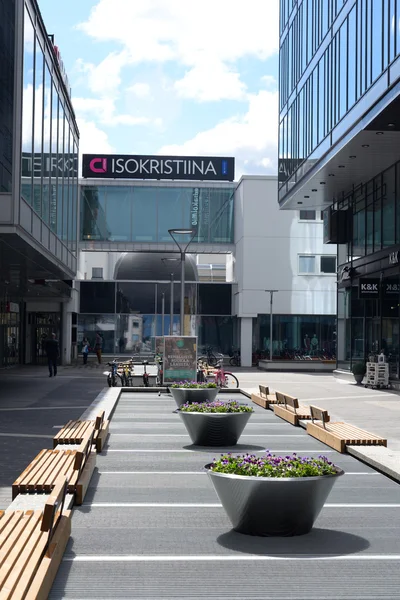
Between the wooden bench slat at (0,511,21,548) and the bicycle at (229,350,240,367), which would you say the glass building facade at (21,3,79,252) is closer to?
the wooden bench slat at (0,511,21,548)

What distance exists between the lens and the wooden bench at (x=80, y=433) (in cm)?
1376

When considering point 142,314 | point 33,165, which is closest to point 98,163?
point 142,314

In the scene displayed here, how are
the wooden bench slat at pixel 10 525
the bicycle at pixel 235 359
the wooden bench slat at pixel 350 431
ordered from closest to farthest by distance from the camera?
the wooden bench slat at pixel 10 525 < the wooden bench slat at pixel 350 431 < the bicycle at pixel 235 359

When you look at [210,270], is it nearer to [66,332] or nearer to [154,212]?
[154,212]

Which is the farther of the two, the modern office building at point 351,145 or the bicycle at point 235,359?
the bicycle at point 235,359

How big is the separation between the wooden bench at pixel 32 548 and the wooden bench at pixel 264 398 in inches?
611

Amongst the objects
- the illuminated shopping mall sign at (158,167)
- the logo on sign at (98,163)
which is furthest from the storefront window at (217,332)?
the logo on sign at (98,163)

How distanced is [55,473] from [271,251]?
4846 cm

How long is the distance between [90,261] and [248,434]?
4829cm

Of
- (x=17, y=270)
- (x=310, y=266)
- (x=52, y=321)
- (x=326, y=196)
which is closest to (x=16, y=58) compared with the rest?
(x=17, y=270)

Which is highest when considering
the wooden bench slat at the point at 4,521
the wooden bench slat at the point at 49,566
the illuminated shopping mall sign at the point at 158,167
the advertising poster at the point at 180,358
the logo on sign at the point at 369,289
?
the illuminated shopping mall sign at the point at 158,167

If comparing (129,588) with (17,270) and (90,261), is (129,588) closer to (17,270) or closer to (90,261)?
(17,270)

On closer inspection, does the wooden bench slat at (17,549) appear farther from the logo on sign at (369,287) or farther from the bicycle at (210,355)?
the bicycle at (210,355)

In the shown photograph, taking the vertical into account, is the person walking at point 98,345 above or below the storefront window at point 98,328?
below
